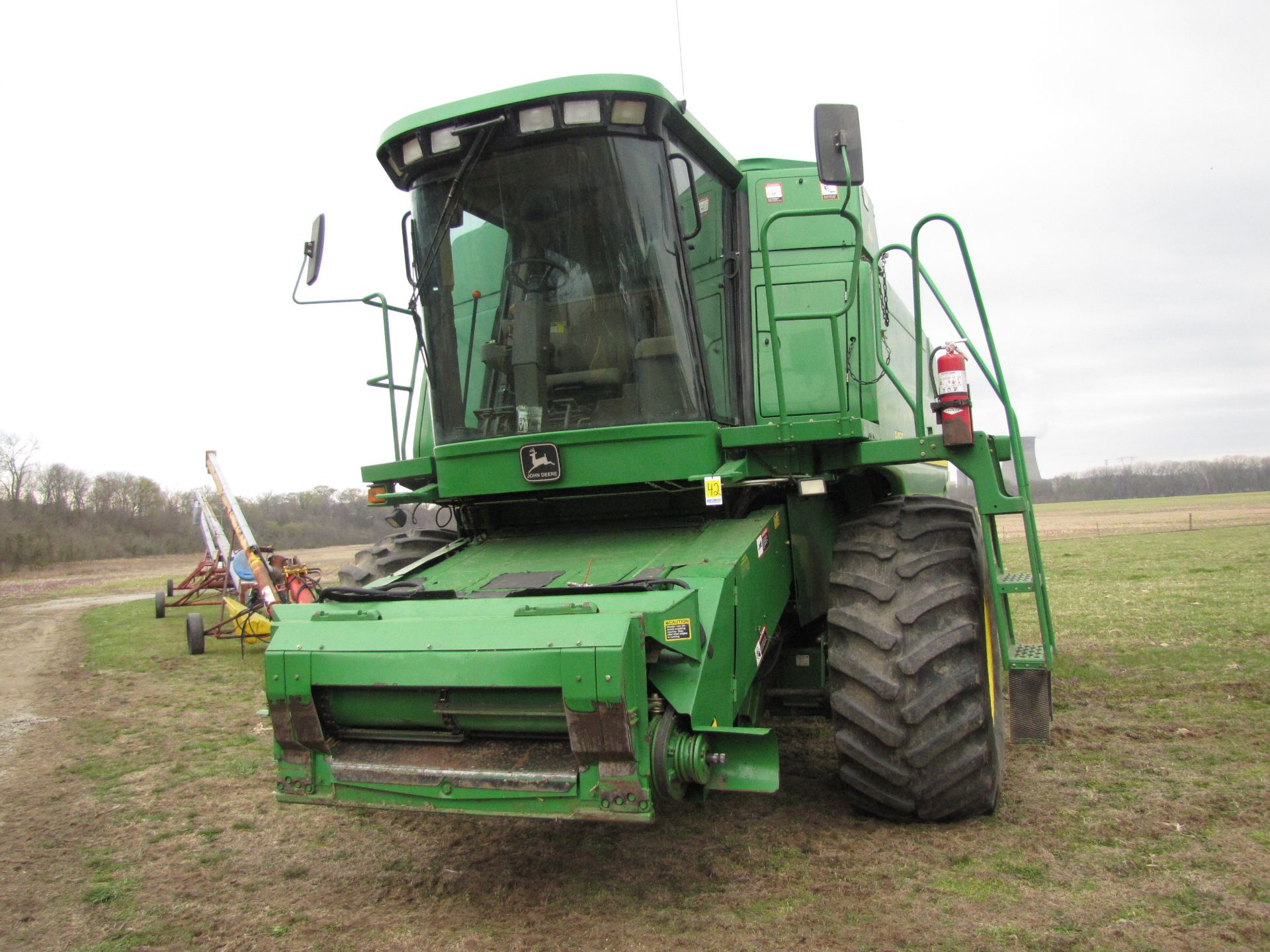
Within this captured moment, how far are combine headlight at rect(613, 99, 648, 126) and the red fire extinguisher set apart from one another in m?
1.76

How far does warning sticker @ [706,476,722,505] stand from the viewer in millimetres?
4047

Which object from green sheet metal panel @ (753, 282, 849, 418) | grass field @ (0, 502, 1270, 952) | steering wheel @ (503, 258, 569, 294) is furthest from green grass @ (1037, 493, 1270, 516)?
steering wheel @ (503, 258, 569, 294)

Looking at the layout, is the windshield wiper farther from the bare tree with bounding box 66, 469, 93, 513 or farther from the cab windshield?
the bare tree with bounding box 66, 469, 93, 513

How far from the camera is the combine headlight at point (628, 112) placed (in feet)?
13.5

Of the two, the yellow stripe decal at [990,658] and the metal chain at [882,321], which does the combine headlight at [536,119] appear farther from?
the yellow stripe decal at [990,658]

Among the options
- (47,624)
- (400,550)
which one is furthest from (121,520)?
(400,550)

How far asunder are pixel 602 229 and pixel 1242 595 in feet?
34.9

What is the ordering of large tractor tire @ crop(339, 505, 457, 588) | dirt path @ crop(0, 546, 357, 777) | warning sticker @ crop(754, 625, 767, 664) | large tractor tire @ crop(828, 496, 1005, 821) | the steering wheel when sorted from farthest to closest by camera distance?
dirt path @ crop(0, 546, 357, 777)
large tractor tire @ crop(339, 505, 457, 588)
the steering wheel
warning sticker @ crop(754, 625, 767, 664)
large tractor tire @ crop(828, 496, 1005, 821)

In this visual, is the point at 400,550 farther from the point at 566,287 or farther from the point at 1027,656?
the point at 1027,656

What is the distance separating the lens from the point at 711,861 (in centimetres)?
384

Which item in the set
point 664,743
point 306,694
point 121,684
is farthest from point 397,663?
point 121,684

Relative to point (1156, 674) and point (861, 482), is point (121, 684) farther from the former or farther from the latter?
point (1156, 674)

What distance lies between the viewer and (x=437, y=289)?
4652 mm

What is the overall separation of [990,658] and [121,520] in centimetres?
6032
